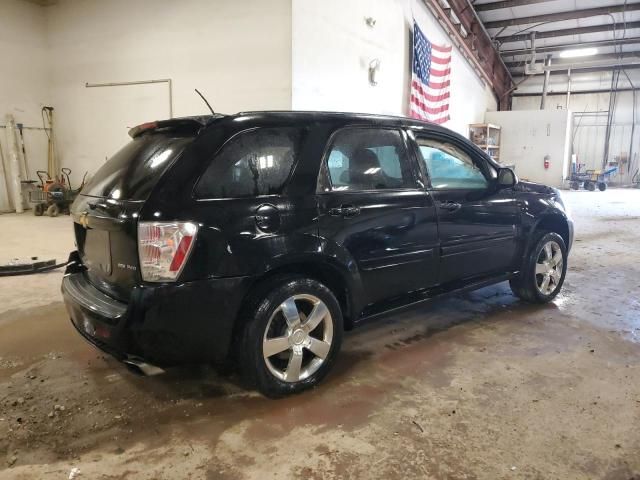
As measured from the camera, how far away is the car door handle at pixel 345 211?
2.55 metres

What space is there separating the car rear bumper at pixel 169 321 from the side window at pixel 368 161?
881 millimetres

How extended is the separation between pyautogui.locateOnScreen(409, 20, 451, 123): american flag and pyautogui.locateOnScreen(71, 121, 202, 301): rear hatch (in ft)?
28.1

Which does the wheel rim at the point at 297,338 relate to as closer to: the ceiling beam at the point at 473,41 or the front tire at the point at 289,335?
the front tire at the point at 289,335

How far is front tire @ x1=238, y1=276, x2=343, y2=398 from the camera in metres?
2.34

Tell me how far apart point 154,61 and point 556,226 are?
7303 mm

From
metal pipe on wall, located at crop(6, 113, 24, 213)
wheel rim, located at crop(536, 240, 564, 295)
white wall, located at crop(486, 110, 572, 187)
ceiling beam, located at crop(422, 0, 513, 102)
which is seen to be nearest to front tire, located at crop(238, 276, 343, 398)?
wheel rim, located at crop(536, 240, 564, 295)

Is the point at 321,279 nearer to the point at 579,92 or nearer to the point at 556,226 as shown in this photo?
the point at 556,226

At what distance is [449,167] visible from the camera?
340 centimetres

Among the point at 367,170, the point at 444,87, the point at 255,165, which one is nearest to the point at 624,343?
the point at 367,170

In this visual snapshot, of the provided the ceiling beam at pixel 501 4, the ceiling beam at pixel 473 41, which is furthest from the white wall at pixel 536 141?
the ceiling beam at pixel 501 4

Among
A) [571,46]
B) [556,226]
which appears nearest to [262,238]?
[556,226]

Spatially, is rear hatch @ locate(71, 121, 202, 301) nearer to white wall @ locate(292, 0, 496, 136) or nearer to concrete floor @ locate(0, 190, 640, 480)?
Answer: concrete floor @ locate(0, 190, 640, 480)

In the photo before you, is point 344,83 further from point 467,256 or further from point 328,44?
point 467,256

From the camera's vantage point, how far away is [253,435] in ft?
7.17
